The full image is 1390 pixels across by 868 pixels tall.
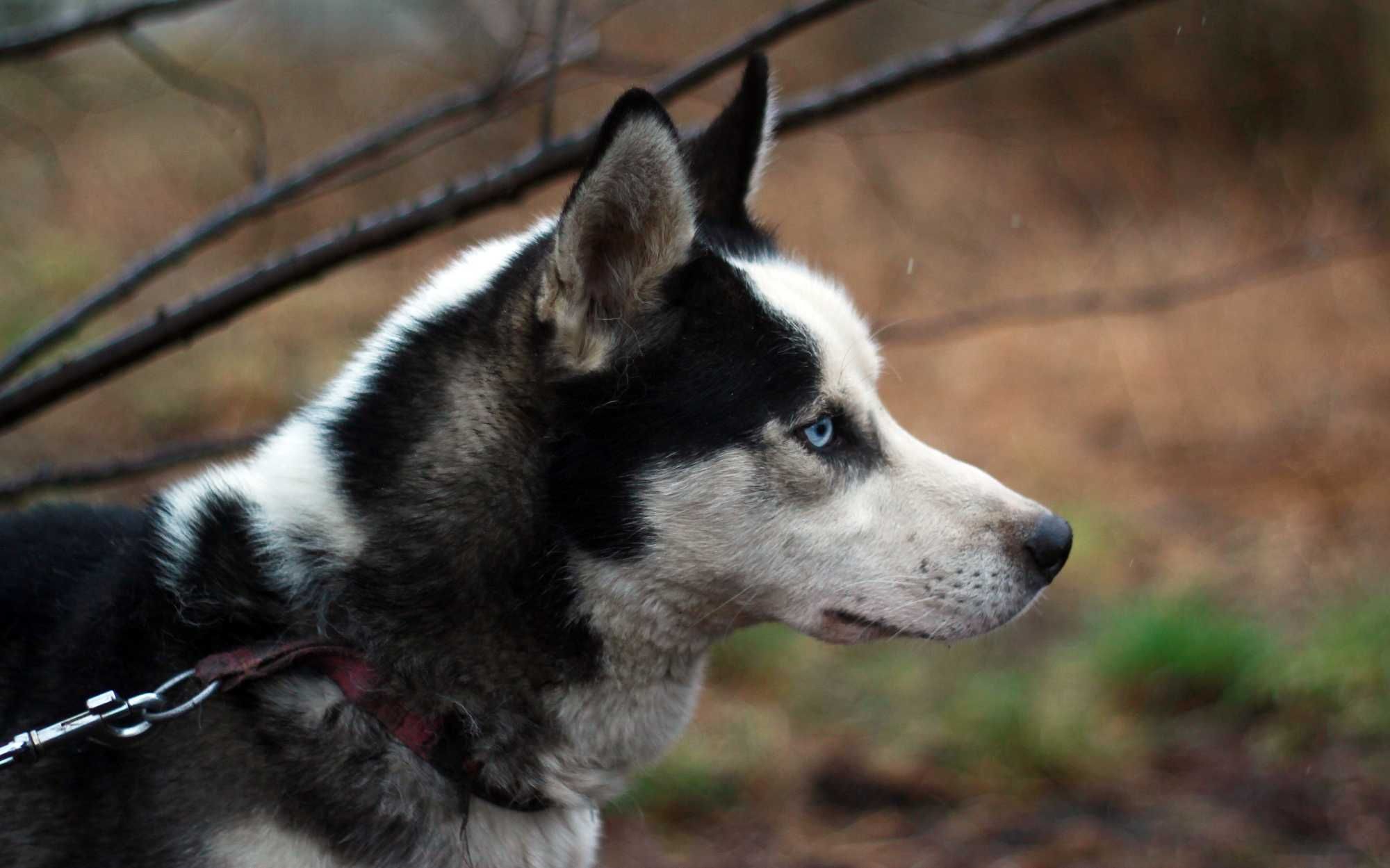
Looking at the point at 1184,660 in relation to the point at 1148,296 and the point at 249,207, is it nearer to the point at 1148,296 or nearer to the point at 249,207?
the point at 1148,296

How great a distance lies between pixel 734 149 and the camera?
9.41 ft

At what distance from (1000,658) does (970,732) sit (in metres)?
1.26

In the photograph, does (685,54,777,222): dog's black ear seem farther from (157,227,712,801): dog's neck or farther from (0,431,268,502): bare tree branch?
(0,431,268,502): bare tree branch

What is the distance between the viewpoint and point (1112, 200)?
10109 mm

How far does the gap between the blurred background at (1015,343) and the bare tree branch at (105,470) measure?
78cm

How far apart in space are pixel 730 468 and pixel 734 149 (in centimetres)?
80

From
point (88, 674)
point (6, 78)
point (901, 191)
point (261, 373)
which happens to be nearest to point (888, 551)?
point (88, 674)

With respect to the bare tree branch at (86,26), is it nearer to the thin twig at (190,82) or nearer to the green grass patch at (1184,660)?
the thin twig at (190,82)

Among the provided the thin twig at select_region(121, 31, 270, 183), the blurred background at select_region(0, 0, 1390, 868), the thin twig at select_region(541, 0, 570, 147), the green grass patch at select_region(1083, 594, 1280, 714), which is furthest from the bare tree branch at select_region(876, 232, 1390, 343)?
the thin twig at select_region(121, 31, 270, 183)

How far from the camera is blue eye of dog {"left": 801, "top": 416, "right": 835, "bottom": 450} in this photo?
8.11 ft

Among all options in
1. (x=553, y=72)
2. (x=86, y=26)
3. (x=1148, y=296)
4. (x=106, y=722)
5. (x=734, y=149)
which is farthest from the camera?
(x=1148, y=296)

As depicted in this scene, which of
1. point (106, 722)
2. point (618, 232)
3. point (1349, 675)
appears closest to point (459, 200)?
point (618, 232)

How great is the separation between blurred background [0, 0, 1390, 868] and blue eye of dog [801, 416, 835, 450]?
3.77 ft

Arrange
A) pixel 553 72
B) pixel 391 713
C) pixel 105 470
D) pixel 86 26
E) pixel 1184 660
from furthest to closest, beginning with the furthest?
pixel 1184 660 < pixel 105 470 < pixel 86 26 < pixel 553 72 < pixel 391 713
